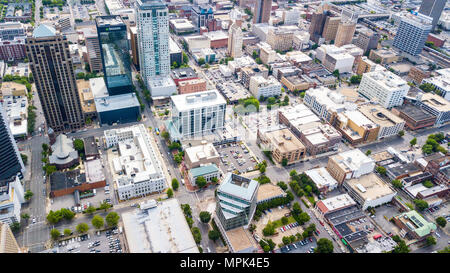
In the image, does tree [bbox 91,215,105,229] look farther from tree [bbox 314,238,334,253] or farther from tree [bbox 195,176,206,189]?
tree [bbox 314,238,334,253]

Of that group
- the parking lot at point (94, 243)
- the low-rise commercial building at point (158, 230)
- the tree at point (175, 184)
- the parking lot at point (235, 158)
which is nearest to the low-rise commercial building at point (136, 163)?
the tree at point (175, 184)

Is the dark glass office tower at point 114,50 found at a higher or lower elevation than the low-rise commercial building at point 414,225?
higher

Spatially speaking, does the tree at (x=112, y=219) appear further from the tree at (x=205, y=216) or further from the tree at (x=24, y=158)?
the tree at (x=24, y=158)

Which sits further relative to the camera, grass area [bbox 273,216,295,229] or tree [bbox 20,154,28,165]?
tree [bbox 20,154,28,165]

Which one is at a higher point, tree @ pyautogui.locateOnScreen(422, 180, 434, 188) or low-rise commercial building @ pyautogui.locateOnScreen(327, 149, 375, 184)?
low-rise commercial building @ pyautogui.locateOnScreen(327, 149, 375, 184)

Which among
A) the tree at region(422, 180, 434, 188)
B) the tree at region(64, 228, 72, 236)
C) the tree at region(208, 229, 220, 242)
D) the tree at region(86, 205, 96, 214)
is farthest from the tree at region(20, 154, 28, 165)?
the tree at region(422, 180, 434, 188)
